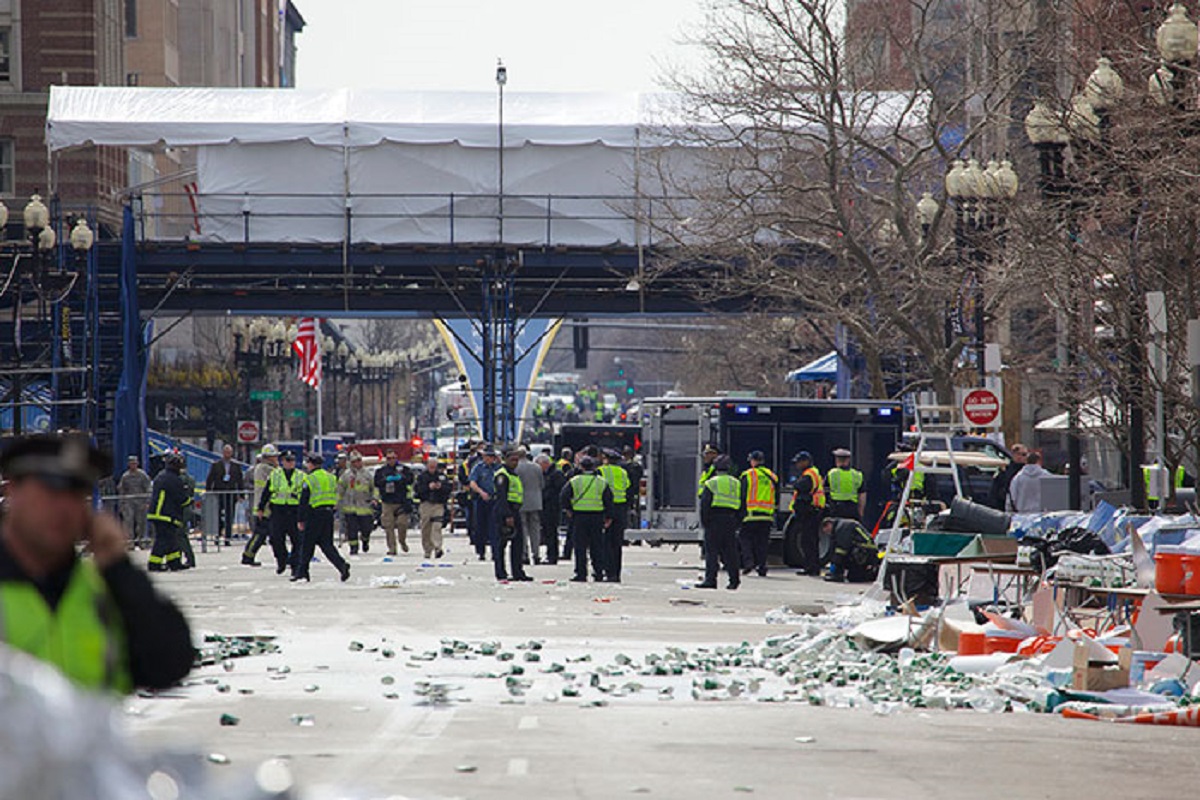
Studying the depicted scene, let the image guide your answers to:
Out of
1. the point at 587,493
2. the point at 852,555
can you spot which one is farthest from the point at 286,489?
the point at 852,555

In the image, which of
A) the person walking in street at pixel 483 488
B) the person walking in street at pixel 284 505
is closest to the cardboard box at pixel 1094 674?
the person walking in street at pixel 284 505

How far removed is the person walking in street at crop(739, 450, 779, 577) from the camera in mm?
29516

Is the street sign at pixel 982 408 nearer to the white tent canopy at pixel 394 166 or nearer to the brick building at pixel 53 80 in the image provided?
the white tent canopy at pixel 394 166

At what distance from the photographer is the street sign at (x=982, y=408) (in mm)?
30141

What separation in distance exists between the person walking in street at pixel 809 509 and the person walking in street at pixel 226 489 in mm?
14543

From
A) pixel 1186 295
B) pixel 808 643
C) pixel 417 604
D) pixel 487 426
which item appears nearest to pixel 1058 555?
pixel 808 643

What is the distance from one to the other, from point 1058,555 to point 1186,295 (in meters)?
6.28

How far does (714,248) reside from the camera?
130 ft

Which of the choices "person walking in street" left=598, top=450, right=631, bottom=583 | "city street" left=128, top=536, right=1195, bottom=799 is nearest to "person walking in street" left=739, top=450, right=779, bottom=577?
"person walking in street" left=598, top=450, right=631, bottom=583

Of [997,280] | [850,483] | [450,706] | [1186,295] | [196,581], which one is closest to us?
[450,706]

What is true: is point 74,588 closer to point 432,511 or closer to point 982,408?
point 982,408

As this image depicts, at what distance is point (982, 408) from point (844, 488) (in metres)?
2.22

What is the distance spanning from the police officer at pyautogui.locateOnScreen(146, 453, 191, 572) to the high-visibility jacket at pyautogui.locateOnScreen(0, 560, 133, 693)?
80.3 ft

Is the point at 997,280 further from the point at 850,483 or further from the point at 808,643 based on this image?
the point at 808,643
